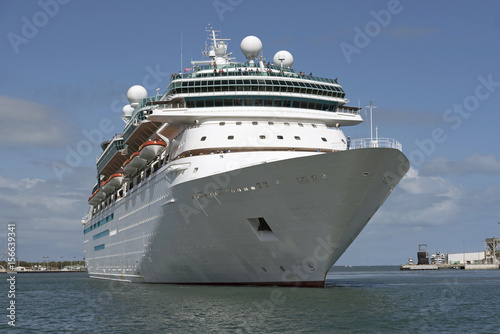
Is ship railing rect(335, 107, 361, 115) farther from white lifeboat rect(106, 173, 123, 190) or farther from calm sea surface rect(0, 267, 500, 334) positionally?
white lifeboat rect(106, 173, 123, 190)

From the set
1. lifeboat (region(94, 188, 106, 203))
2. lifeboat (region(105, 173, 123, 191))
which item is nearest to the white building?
lifeboat (region(94, 188, 106, 203))

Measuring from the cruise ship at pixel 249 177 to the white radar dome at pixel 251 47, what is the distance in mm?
65

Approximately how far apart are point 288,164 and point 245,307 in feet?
20.4

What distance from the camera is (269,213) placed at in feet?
89.0

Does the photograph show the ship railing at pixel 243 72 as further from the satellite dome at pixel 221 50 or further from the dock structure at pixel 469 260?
the dock structure at pixel 469 260

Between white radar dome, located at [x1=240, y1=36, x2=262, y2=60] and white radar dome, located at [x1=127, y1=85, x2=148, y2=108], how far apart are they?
18589 millimetres

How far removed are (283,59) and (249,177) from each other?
529 inches

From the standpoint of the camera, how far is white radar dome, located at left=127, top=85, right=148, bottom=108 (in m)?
54.2

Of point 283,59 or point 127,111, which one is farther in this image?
point 127,111

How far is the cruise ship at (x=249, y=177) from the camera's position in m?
26.1

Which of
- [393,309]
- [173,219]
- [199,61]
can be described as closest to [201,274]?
[173,219]

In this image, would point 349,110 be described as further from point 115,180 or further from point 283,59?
point 115,180

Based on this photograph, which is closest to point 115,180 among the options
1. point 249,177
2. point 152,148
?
point 152,148

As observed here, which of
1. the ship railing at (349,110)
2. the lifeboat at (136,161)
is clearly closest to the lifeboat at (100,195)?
the lifeboat at (136,161)
